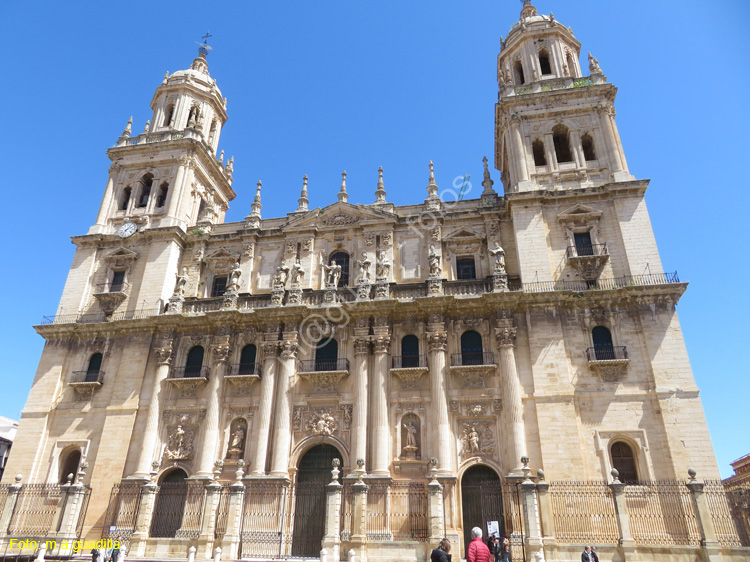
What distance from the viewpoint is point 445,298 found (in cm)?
2262

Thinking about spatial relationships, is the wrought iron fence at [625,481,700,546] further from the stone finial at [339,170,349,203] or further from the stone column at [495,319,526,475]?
the stone finial at [339,170,349,203]

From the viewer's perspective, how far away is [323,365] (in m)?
23.5

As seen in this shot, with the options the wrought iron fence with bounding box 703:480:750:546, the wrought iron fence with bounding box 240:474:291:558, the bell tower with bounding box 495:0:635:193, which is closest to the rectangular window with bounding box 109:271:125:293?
the wrought iron fence with bounding box 240:474:291:558

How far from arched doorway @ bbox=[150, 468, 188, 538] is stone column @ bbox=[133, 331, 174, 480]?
997 millimetres

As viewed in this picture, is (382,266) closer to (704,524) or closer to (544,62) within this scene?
(704,524)

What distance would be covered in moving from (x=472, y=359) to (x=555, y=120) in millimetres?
13098

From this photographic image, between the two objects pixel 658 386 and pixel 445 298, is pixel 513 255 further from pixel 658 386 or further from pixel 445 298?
pixel 658 386

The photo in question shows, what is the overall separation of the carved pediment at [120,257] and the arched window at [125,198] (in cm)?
331

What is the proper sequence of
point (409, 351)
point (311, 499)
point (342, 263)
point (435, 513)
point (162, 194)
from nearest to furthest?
point (435, 513) → point (311, 499) → point (409, 351) → point (342, 263) → point (162, 194)

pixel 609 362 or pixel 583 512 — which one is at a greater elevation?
pixel 609 362

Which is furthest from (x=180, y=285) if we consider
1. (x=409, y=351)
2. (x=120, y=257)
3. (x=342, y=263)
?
(x=409, y=351)

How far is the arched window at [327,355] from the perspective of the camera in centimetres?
2344

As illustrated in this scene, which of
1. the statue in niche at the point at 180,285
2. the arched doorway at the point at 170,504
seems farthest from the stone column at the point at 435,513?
the statue in niche at the point at 180,285

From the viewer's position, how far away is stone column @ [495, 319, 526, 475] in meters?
19.9
